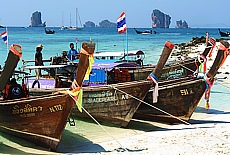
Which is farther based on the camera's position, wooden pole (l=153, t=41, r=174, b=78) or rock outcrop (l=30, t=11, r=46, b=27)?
rock outcrop (l=30, t=11, r=46, b=27)

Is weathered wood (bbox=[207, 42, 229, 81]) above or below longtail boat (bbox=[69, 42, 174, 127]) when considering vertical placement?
above

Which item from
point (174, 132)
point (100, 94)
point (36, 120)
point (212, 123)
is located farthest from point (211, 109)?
point (36, 120)

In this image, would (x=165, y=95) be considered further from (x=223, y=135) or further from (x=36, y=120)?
(x=36, y=120)

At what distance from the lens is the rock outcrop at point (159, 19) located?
19470 cm

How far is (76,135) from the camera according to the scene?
11.0 m

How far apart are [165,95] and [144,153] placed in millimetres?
3205

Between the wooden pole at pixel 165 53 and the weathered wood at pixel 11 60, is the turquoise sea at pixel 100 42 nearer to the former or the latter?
the wooden pole at pixel 165 53

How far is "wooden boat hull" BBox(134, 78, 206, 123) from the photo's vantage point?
1170 centimetres

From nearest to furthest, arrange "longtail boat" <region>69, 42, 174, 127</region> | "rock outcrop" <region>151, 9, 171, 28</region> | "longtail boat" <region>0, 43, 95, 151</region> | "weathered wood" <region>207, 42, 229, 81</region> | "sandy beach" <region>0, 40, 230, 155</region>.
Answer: "longtail boat" <region>0, 43, 95, 151</region> < "sandy beach" <region>0, 40, 230, 155</region> < "longtail boat" <region>69, 42, 174, 127</region> < "weathered wood" <region>207, 42, 229, 81</region> < "rock outcrop" <region>151, 9, 171, 28</region>

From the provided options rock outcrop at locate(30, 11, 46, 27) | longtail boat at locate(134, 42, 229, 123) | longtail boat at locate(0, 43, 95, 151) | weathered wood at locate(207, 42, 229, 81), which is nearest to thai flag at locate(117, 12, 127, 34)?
longtail boat at locate(134, 42, 229, 123)

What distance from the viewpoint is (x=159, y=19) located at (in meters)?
196

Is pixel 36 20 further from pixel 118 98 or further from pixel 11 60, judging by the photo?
pixel 11 60

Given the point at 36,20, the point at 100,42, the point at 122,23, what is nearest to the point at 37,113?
the point at 122,23

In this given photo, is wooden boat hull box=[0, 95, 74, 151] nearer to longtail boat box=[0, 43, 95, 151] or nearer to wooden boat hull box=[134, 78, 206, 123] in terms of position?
longtail boat box=[0, 43, 95, 151]
